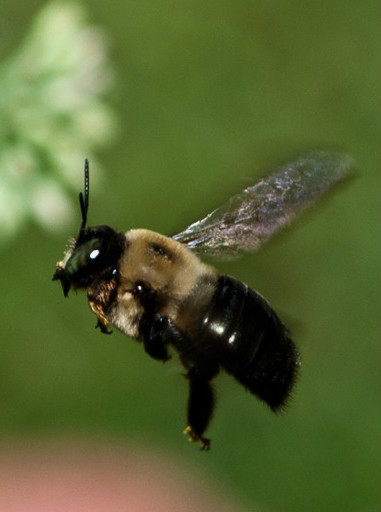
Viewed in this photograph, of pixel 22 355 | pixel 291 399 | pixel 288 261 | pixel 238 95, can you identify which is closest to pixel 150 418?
pixel 22 355

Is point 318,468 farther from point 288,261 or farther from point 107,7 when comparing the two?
point 107,7

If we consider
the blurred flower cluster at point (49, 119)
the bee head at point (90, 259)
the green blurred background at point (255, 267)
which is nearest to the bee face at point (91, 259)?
the bee head at point (90, 259)

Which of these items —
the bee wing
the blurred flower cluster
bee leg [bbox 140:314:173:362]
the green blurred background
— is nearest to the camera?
bee leg [bbox 140:314:173:362]

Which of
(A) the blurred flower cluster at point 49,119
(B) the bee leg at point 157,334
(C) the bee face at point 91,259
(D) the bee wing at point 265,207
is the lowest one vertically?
(B) the bee leg at point 157,334

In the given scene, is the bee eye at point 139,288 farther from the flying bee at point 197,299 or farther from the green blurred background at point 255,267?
the green blurred background at point 255,267

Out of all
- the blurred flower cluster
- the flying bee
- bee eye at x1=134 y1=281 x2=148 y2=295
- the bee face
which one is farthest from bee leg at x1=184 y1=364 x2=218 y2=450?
the blurred flower cluster

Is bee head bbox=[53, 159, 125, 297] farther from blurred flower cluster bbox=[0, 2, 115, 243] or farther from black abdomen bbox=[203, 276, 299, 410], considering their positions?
blurred flower cluster bbox=[0, 2, 115, 243]
